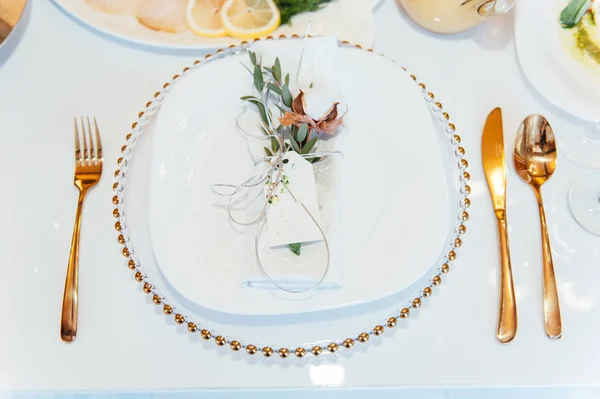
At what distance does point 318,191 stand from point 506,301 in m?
0.28

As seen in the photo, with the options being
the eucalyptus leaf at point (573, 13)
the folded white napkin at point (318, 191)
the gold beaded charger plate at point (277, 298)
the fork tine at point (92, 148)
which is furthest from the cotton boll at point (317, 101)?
the eucalyptus leaf at point (573, 13)

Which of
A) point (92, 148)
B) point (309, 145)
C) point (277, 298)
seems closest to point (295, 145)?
point (309, 145)

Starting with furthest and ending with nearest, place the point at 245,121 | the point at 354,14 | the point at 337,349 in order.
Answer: the point at 354,14 < the point at 245,121 < the point at 337,349

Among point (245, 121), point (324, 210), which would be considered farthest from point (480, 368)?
point (245, 121)

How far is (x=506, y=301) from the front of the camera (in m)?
0.58

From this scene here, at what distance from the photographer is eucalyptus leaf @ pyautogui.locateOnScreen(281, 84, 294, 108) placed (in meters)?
0.62

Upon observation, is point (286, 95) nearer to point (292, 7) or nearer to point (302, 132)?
point (302, 132)

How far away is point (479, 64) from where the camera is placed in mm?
749

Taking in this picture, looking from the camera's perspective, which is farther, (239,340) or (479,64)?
(479,64)

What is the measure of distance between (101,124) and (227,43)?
241 mm

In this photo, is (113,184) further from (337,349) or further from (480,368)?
(480,368)

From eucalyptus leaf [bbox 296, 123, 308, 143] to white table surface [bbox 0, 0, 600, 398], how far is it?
26cm

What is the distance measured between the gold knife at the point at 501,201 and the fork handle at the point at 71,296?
541 millimetres

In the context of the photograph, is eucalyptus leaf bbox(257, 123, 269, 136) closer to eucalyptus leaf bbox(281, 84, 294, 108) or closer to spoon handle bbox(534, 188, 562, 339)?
eucalyptus leaf bbox(281, 84, 294, 108)
